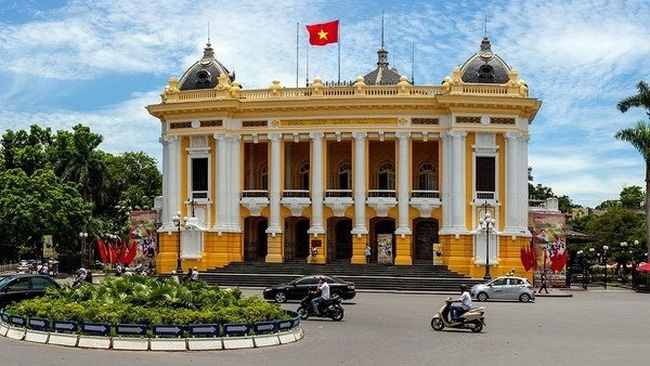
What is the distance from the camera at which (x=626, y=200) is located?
11862 cm

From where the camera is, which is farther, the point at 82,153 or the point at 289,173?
the point at 82,153

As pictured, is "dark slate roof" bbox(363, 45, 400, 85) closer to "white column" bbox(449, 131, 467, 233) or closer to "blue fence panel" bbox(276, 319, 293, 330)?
"white column" bbox(449, 131, 467, 233)

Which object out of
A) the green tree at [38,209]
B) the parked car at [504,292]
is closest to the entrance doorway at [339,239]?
the parked car at [504,292]

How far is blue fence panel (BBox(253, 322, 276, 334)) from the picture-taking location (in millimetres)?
20391

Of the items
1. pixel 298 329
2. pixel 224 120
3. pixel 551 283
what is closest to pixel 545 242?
pixel 551 283

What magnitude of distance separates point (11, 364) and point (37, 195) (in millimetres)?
48357

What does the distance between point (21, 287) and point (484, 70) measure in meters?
33.4

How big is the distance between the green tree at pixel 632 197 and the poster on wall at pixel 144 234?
77.5 meters

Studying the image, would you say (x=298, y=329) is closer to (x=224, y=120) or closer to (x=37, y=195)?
(x=224, y=120)

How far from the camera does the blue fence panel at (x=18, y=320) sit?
21141 mm

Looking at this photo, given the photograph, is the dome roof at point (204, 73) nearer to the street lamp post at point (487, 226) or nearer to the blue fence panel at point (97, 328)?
the street lamp post at point (487, 226)

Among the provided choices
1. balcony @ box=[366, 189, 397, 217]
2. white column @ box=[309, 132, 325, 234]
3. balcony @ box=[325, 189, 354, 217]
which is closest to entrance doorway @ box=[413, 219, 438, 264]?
balcony @ box=[366, 189, 397, 217]

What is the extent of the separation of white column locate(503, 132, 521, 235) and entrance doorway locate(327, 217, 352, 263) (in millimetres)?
9977

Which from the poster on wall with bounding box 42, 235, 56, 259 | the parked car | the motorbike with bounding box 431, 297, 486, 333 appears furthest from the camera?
the poster on wall with bounding box 42, 235, 56, 259
